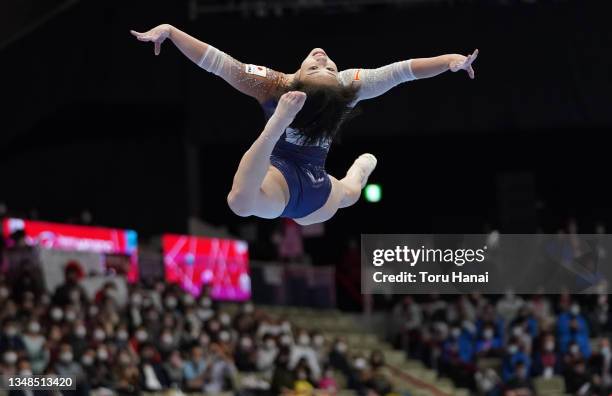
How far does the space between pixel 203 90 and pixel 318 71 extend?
9.41m

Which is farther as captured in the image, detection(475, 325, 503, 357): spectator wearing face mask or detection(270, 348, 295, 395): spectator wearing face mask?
detection(475, 325, 503, 357): spectator wearing face mask

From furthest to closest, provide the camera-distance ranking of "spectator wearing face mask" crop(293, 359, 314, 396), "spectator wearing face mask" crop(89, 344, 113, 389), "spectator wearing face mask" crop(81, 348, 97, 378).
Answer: "spectator wearing face mask" crop(293, 359, 314, 396)
"spectator wearing face mask" crop(81, 348, 97, 378)
"spectator wearing face mask" crop(89, 344, 113, 389)

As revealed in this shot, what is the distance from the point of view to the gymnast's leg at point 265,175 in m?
6.91

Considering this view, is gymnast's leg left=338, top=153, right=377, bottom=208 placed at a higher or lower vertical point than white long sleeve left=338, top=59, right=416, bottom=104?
lower

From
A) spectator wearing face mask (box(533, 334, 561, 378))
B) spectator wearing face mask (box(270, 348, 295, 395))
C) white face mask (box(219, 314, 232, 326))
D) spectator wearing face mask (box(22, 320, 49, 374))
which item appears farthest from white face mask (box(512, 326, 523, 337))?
spectator wearing face mask (box(22, 320, 49, 374))

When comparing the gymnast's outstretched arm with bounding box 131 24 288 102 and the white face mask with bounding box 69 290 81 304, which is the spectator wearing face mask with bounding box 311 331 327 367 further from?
the gymnast's outstretched arm with bounding box 131 24 288 102

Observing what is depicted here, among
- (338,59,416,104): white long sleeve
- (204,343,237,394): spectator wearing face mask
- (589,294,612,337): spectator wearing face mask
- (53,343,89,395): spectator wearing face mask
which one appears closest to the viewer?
(338,59,416,104): white long sleeve

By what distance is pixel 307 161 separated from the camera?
25.9 ft

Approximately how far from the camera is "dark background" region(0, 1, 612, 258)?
16078 mm

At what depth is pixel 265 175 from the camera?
732 cm

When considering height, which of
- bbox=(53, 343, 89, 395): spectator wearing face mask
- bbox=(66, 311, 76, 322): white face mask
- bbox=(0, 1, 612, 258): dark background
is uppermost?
bbox=(0, 1, 612, 258): dark background

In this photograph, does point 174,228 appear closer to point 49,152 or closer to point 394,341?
point 49,152

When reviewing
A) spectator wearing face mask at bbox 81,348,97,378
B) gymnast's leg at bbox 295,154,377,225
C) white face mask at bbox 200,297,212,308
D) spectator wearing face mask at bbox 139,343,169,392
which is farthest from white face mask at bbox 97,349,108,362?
gymnast's leg at bbox 295,154,377,225

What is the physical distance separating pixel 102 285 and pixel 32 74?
11.6ft
